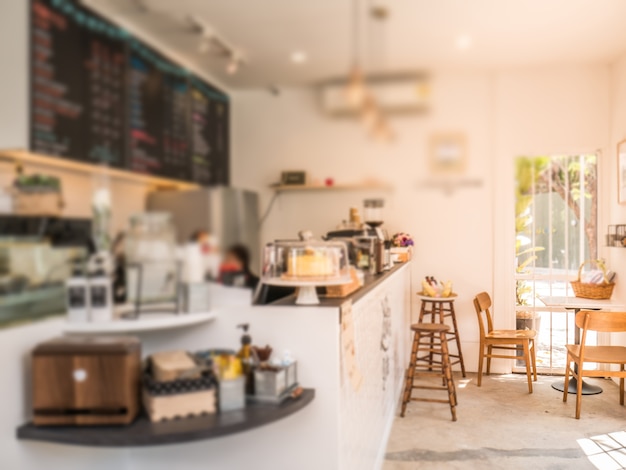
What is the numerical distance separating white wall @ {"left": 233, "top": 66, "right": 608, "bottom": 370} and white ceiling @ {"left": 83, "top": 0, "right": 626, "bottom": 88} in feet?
0.09

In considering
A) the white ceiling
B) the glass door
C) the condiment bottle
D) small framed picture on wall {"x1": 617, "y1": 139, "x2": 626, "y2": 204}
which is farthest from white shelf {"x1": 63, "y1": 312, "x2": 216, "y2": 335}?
small framed picture on wall {"x1": 617, "y1": 139, "x2": 626, "y2": 204}

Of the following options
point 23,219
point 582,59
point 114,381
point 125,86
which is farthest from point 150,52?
point 114,381

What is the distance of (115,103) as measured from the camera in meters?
0.58

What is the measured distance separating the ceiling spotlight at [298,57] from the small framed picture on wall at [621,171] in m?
0.47

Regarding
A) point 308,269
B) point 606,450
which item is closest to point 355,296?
point 308,269

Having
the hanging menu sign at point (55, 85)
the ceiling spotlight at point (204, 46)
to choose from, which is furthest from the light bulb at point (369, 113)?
the hanging menu sign at point (55, 85)

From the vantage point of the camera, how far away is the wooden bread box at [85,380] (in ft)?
3.26

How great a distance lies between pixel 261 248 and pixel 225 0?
1.18ft

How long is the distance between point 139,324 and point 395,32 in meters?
0.61

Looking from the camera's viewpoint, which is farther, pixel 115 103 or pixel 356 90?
pixel 356 90

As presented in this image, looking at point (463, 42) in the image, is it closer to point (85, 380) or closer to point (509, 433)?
point (85, 380)

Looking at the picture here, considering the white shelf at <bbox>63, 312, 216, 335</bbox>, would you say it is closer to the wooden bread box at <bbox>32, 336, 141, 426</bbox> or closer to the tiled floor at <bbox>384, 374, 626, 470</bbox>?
the wooden bread box at <bbox>32, 336, 141, 426</bbox>

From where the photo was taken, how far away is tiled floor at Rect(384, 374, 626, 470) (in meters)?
2.54

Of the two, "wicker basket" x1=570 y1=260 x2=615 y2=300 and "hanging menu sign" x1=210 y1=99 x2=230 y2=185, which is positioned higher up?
"hanging menu sign" x1=210 y1=99 x2=230 y2=185
